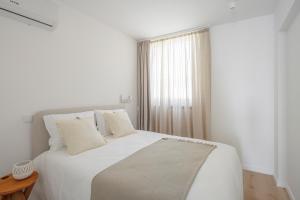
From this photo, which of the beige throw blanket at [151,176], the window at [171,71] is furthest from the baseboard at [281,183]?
the window at [171,71]

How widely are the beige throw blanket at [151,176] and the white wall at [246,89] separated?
1.35 m

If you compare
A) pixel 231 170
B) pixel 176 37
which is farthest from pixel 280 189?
pixel 176 37

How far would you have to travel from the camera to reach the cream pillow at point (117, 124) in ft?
7.58

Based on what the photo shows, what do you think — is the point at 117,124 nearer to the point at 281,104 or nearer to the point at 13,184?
the point at 13,184

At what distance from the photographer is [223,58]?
2832 millimetres

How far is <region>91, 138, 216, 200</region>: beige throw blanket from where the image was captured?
104 centimetres

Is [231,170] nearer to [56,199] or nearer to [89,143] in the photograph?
[89,143]

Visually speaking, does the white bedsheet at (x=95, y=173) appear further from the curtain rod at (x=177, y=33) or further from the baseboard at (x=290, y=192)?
the curtain rod at (x=177, y=33)

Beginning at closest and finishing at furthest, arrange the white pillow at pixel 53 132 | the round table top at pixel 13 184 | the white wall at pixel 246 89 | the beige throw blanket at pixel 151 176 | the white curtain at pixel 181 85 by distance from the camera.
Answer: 1. the beige throw blanket at pixel 151 176
2. the round table top at pixel 13 184
3. the white pillow at pixel 53 132
4. the white wall at pixel 246 89
5. the white curtain at pixel 181 85

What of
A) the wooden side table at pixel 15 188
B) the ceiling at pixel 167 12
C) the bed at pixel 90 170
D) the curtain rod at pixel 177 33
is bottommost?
the wooden side table at pixel 15 188

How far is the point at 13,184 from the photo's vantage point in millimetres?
1358

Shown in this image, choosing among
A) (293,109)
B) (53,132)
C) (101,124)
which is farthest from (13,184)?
(293,109)

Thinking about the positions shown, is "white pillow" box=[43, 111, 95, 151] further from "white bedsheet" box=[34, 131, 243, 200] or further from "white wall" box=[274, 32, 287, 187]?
"white wall" box=[274, 32, 287, 187]

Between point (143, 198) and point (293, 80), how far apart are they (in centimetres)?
210
